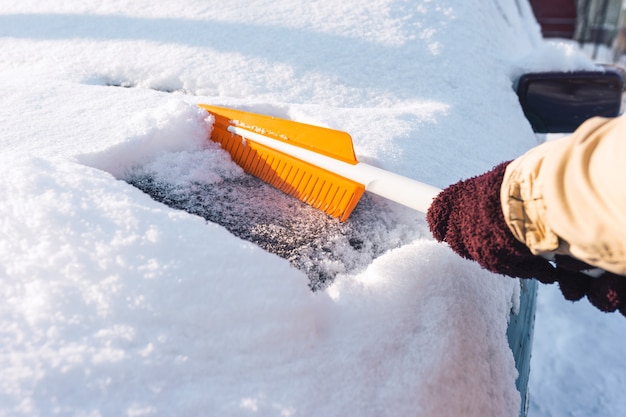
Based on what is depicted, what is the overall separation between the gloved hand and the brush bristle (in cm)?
37

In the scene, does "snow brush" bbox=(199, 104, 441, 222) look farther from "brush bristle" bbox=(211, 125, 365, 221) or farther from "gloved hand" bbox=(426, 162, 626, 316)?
"gloved hand" bbox=(426, 162, 626, 316)

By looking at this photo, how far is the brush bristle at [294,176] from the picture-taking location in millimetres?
1194

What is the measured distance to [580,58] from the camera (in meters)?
1.84

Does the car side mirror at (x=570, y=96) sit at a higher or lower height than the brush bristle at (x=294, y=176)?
lower

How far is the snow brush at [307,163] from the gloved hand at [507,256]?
0.76 ft

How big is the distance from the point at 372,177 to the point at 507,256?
466 millimetres

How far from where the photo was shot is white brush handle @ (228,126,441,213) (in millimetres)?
1059

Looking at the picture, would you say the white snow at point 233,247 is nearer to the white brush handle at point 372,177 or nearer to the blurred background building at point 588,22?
the white brush handle at point 372,177

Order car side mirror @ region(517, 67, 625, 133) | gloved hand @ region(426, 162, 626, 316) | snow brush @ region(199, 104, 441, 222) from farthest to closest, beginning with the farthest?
car side mirror @ region(517, 67, 625, 133) < snow brush @ region(199, 104, 441, 222) < gloved hand @ region(426, 162, 626, 316)

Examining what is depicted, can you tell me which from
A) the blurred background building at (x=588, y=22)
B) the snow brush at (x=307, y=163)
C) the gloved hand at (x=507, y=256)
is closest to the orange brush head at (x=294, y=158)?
the snow brush at (x=307, y=163)

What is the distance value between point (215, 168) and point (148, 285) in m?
0.58

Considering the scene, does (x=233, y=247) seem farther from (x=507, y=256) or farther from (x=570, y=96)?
(x=570, y=96)

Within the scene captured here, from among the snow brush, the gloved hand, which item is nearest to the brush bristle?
the snow brush

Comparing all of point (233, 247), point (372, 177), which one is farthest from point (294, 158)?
point (233, 247)
